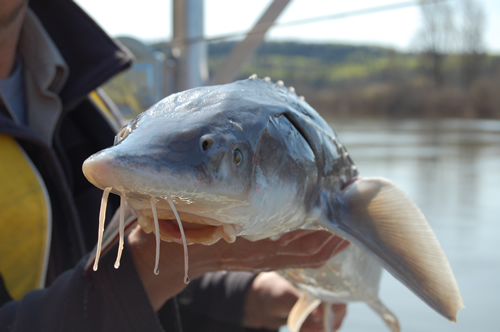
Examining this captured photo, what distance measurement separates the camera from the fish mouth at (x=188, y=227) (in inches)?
40.0

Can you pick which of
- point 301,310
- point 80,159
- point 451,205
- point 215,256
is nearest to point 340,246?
point 215,256

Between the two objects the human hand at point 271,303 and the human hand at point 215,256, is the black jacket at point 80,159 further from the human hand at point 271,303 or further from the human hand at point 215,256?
the human hand at point 215,256

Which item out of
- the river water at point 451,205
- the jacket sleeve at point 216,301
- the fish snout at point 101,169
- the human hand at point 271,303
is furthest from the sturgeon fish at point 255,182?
the river water at point 451,205

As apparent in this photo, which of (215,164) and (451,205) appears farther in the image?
(451,205)

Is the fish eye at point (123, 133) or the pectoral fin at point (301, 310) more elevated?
the fish eye at point (123, 133)

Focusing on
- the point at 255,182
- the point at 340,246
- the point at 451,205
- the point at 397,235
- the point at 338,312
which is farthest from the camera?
the point at 451,205

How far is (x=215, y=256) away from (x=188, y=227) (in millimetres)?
474

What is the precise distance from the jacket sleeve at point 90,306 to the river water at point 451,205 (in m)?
2.14

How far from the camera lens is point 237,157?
3.57 feet

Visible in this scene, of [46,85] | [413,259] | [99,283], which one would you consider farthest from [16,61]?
[413,259]

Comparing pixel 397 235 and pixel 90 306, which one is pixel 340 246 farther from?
pixel 90 306

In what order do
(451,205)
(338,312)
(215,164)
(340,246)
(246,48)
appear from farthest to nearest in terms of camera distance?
(451,205), (246,48), (338,312), (340,246), (215,164)

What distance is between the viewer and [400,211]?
4.82 feet

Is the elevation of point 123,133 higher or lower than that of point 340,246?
higher
